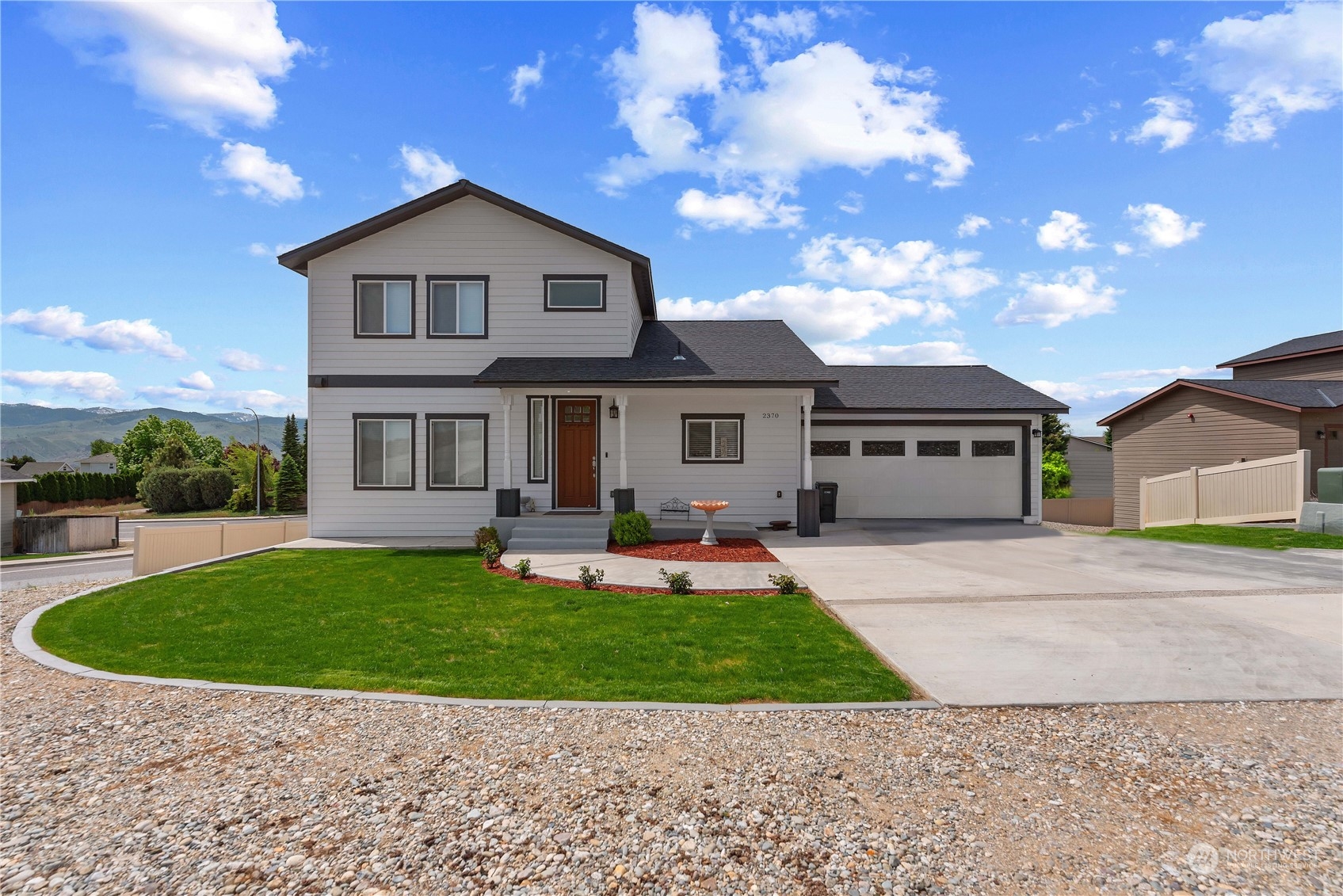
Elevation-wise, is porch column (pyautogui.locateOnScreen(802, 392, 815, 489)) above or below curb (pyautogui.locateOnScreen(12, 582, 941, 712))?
above

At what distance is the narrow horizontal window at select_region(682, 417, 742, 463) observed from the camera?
1462cm

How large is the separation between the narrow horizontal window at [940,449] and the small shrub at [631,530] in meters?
8.50

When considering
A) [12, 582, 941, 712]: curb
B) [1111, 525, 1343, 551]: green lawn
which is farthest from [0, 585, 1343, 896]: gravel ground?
[1111, 525, 1343, 551]: green lawn

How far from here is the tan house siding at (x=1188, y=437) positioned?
17.0 m

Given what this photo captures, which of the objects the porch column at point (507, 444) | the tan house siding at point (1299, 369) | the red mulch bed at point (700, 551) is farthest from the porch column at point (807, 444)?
the tan house siding at point (1299, 369)

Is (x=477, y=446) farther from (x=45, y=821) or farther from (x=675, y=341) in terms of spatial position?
(x=45, y=821)

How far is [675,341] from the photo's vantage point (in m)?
16.1

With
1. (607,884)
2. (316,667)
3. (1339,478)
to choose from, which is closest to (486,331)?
(316,667)

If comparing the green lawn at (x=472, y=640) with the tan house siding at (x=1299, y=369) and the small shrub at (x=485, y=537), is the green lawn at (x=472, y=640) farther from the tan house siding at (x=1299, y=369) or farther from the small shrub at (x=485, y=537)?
the tan house siding at (x=1299, y=369)

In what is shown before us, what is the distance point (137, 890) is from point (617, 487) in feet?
37.5

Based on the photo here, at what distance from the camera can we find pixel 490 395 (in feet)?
46.8

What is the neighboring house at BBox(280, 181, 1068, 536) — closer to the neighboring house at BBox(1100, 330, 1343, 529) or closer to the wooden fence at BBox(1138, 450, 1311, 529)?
the wooden fence at BBox(1138, 450, 1311, 529)

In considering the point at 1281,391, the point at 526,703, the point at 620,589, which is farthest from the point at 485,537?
the point at 1281,391

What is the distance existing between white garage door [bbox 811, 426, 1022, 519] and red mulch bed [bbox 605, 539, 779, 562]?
520 centimetres
